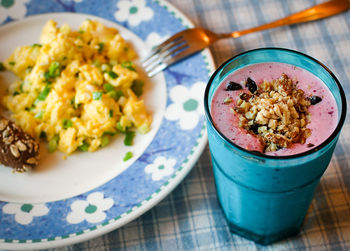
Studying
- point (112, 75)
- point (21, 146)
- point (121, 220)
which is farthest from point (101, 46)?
point (121, 220)

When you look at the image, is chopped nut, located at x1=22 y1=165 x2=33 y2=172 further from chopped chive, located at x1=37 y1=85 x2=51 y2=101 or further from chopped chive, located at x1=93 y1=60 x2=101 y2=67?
chopped chive, located at x1=93 y1=60 x2=101 y2=67

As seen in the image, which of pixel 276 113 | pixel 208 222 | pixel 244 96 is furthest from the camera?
pixel 208 222

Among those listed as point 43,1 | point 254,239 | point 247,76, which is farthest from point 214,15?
point 254,239

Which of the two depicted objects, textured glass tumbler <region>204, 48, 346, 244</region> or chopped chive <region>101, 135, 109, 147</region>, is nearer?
textured glass tumbler <region>204, 48, 346, 244</region>

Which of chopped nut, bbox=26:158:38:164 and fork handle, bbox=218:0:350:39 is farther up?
chopped nut, bbox=26:158:38:164

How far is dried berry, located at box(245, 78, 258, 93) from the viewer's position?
1.62 metres

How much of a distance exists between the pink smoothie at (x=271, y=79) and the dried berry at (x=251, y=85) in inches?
0.7

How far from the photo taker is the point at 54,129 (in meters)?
2.18

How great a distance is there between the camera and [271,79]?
165 centimetres

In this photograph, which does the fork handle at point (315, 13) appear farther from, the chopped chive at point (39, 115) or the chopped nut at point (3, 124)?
the chopped nut at point (3, 124)

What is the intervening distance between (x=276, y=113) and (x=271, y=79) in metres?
0.21

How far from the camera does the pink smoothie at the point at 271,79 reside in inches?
58.2

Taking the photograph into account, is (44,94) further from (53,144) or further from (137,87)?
(137,87)

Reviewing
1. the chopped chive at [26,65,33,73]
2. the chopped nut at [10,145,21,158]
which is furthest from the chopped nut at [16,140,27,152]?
the chopped chive at [26,65,33,73]
